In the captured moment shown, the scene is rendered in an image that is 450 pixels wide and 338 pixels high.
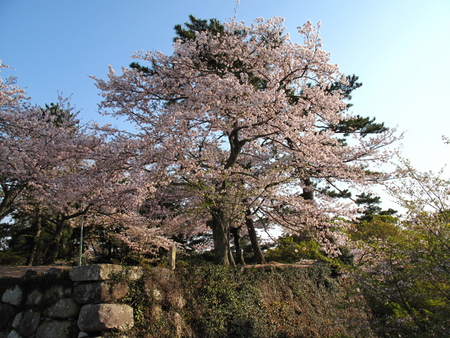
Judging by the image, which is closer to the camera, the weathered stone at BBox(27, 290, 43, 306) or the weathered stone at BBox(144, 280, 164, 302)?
the weathered stone at BBox(144, 280, 164, 302)

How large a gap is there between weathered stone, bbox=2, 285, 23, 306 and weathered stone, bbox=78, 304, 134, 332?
6.36ft

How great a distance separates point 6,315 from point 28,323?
0.86m

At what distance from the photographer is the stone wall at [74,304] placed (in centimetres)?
433

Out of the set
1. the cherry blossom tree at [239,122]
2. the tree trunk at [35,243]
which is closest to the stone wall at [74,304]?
the cherry blossom tree at [239,122]

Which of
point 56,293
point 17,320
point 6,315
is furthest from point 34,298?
point 6,315

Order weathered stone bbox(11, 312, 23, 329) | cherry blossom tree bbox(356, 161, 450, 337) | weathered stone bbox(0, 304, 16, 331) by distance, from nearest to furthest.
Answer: cherry blossom tree bbox(356, 161, 450, 337) → weathered stone bbox(11, 312, 23, 329) → weathered stone bbox(0, 304, 16, 331)

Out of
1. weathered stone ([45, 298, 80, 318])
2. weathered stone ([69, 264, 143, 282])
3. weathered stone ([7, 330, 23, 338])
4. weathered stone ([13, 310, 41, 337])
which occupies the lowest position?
weathered stone ([7, 330, 23, 338])

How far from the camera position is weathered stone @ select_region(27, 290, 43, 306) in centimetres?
514

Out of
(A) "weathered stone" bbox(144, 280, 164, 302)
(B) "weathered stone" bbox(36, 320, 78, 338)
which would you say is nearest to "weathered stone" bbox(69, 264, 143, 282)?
(A) "weathered stone" bbox(144, 280, 164, 302)

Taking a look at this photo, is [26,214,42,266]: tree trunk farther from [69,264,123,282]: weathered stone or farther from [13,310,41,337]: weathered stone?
[69,264,123,282]: weathered stone

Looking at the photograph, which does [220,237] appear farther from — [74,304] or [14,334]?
[14,334]

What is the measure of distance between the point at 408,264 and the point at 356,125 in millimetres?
10551

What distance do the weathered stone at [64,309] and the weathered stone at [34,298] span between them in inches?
15.4

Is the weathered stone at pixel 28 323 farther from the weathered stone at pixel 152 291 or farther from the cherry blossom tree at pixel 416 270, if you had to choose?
the cherry blossom tree at pixel 416 270
